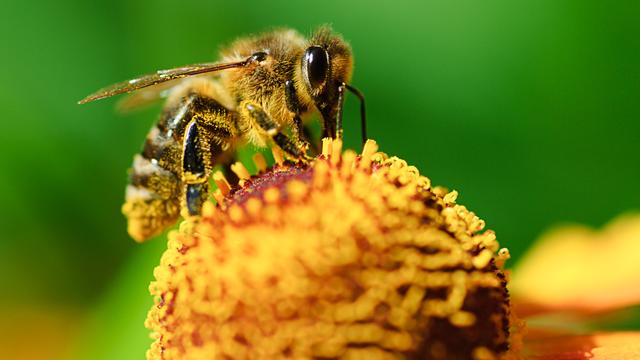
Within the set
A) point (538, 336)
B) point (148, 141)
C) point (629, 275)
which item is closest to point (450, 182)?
point (629, 275)

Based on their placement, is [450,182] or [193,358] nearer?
[193,358]

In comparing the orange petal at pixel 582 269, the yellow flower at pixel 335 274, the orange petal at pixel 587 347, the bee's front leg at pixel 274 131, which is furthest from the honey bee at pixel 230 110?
the orange petal at pixel 582 269

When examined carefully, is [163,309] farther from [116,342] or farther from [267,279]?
[116,342]

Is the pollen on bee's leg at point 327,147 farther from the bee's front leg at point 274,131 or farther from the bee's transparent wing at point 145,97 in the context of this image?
the bee's transparent wing at point 145,97

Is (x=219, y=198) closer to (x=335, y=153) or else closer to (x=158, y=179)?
(x=335, y=153)

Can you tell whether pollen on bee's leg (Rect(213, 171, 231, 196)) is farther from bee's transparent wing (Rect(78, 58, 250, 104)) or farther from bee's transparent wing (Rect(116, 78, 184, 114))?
bee's transparent wing (Rect(116, 78, 184, 114))

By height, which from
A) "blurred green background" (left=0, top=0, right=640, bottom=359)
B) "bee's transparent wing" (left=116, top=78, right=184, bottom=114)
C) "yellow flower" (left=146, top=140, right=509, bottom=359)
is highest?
"blurred green background" (left=0, top=0, right=640, bottom=359)

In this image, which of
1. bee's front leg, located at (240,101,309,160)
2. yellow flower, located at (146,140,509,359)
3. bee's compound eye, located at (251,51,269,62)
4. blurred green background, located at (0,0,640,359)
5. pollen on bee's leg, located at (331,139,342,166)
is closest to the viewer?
yellow flower, located at (146,140,509,359)

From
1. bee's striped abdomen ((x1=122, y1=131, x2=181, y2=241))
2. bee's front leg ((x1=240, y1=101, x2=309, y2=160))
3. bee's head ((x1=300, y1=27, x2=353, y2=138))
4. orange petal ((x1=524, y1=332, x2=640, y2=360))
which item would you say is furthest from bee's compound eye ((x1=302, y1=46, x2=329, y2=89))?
orange petal ((x1=524, y1=332, x2=640, y2=360))
